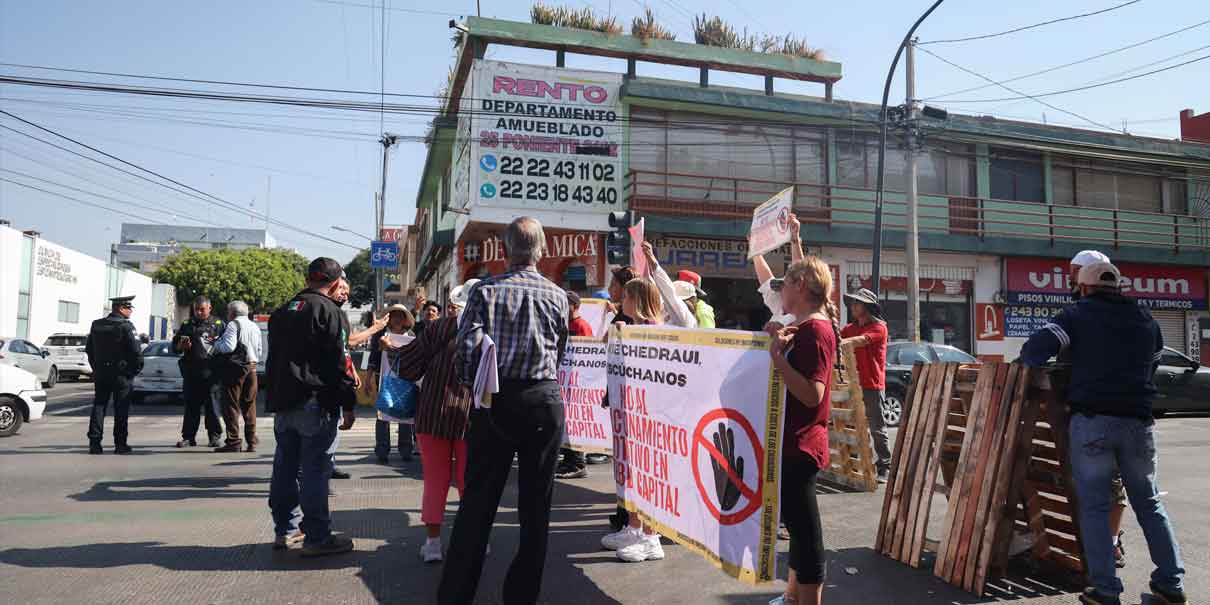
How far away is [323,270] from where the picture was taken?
17.2ft

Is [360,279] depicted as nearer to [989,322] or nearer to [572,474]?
[989,322]

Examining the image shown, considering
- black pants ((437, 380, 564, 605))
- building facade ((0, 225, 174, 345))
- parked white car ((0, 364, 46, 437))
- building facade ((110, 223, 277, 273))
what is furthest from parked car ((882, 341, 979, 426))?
building facade ((110, 223, 277, 273))

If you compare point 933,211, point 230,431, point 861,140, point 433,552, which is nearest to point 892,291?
point 933,211

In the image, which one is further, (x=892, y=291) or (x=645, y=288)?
(x=892, y=291)

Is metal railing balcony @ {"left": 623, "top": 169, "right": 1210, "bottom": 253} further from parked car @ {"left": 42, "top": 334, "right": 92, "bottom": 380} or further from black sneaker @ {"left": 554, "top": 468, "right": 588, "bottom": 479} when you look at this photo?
parked car @ {"left": 42, "top": 334, "right": 92, "bottom": 380}

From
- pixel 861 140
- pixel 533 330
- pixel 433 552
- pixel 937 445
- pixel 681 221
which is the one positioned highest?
pixel 861 140

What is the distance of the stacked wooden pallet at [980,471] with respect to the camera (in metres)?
4.38

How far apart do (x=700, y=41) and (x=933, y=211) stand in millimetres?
7766

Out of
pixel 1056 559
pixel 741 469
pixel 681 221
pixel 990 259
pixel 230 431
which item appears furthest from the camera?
pixel 990 259

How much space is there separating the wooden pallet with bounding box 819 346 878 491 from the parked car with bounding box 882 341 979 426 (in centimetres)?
595

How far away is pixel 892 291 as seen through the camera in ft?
71.3

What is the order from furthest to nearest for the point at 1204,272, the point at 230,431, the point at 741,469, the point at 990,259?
the point at 1204,272 → the point at 990,259 → the point at 230,431 → the point at 741,469

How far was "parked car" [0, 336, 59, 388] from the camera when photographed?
23.2m

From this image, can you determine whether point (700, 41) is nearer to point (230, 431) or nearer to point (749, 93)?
point (749, 93)
